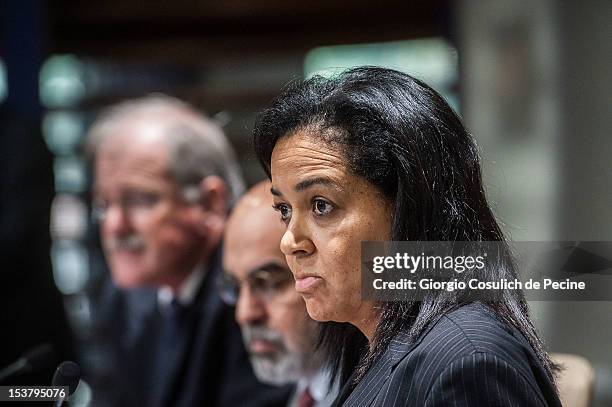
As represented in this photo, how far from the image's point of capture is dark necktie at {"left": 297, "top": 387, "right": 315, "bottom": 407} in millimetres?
2482

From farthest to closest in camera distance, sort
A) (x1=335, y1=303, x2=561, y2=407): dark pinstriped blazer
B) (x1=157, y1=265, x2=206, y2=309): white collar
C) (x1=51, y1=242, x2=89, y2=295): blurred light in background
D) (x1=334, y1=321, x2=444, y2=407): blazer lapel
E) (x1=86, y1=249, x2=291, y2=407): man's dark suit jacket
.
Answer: (x1=51, y1=242, x2=89, y2=295): blurred light in background
(x1=157, y1=265, x2=206, y2=309): white collar
(x1=86, y1=249, x2=291, y2=407): man's dark suit jacket
(x1=334, y1=321, x2=444, y2=407): blazer lapel
(x1=335, y1=303, x2=561, y2=407): dark pinstriped blazer

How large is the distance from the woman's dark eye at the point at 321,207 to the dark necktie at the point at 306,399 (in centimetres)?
82

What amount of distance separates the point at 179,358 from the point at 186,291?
22 centimetres

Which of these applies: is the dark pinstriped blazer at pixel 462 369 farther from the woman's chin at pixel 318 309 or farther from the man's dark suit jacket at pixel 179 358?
the man's dark suit jacket at pixel 179 358

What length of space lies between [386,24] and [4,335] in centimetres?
154

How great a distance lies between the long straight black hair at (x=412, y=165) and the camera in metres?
1.67

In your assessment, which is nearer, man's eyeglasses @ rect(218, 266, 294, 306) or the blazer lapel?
the blazer lapel

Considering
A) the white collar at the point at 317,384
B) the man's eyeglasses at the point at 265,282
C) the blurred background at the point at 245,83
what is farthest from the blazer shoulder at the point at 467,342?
the man's eyeglasses at the point at 265,282

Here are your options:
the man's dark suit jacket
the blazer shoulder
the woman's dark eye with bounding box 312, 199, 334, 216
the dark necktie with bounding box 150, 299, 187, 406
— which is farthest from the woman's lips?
the dark necktie with bounding box 150, 299, 187, 406

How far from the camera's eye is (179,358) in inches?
117

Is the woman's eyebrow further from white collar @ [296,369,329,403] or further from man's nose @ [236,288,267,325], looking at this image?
man's nose @ [236,288,267,325]

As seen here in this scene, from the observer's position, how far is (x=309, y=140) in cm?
179

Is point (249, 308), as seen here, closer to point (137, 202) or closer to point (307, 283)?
point (137, 202)

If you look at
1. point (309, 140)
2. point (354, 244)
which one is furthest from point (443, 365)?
point (309, 140)
